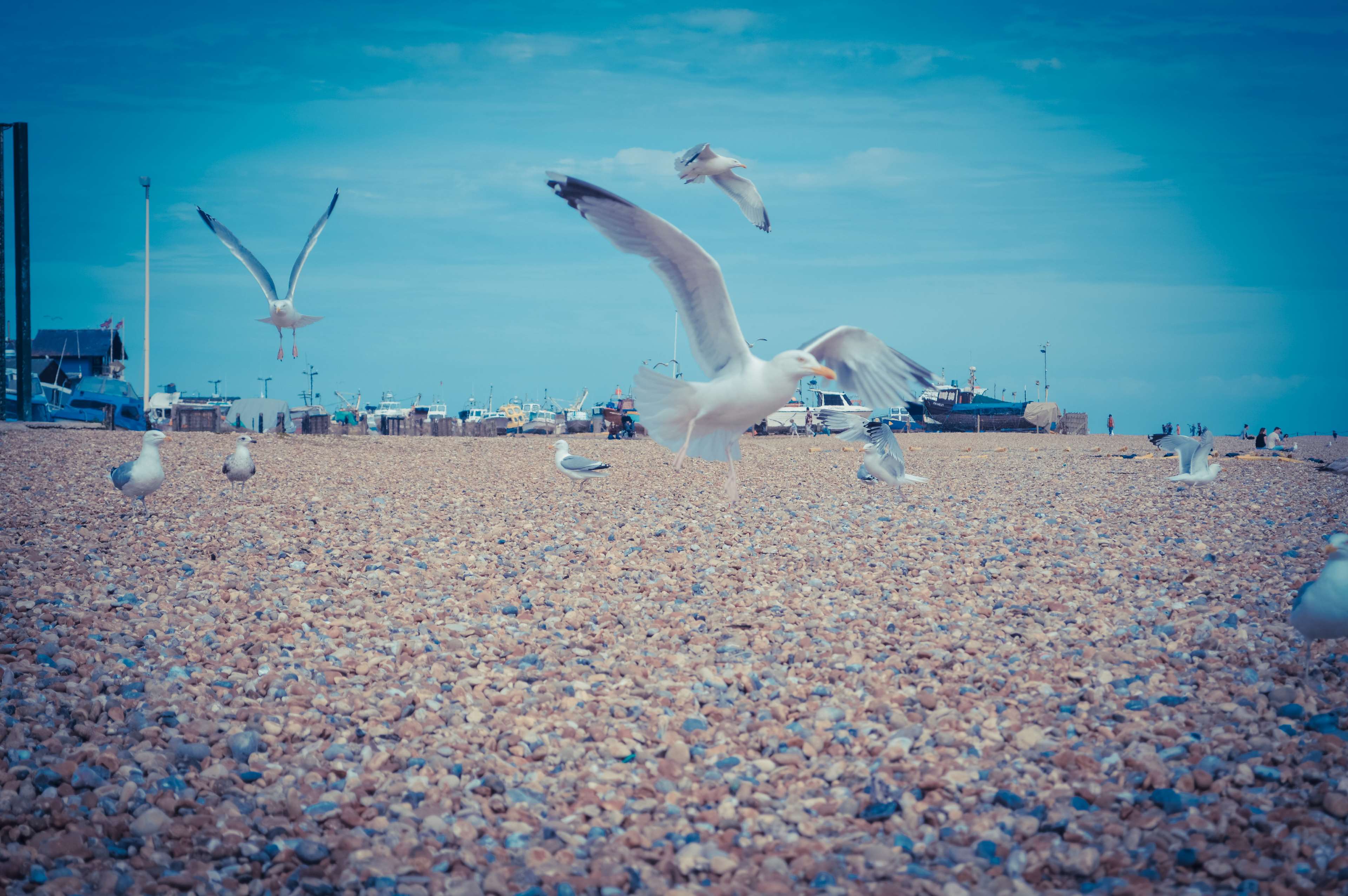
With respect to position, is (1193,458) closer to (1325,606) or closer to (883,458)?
(883,458)

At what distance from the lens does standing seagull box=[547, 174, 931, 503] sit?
675 centimetres

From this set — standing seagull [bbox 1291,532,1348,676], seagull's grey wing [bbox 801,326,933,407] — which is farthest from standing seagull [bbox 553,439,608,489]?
standing seagull [bbox 1291,532,1348,676]

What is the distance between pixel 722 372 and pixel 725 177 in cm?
231

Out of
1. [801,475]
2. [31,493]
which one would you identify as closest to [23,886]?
[31,493]

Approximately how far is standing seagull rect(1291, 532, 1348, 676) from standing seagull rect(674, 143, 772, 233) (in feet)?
17.0

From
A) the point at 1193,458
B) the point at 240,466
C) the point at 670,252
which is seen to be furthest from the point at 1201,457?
the point at 240,466

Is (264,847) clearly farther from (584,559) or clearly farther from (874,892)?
(584,559)

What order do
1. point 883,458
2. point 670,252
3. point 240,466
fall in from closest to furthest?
point 670,252 → point 240,466 → point 883,458

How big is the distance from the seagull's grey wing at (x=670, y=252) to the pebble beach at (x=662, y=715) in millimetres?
1933

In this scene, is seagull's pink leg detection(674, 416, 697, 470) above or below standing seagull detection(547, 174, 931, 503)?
below

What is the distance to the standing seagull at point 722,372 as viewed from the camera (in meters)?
6.75

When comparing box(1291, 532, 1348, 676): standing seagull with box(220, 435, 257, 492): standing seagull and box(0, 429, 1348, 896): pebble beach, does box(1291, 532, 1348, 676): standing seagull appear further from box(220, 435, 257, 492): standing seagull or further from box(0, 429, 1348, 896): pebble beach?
box(220, 435, 257, 492): standing seagull

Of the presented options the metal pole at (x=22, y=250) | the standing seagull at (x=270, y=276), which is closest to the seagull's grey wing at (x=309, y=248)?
the standing seagull at (x=270, y=276)

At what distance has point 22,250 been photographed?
22.0 m
